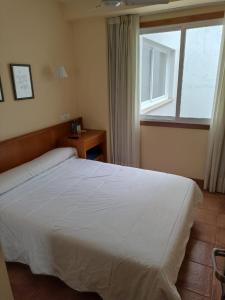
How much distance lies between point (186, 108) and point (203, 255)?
197 centimetres

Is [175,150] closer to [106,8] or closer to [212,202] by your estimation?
[212,202]

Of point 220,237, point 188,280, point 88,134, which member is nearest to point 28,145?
point 88,134

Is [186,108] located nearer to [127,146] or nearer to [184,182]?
[127,146]

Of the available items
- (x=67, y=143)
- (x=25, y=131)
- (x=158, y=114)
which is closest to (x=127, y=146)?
(x=158, y=114)

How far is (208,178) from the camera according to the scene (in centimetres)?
308

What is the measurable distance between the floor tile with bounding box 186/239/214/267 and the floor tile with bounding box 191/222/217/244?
0.21 ft

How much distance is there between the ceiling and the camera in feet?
8.41

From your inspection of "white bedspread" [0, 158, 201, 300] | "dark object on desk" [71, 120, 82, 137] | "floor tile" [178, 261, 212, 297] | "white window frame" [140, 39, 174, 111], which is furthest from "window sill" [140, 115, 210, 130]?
"floor tile" [178, 261, 212, 297]

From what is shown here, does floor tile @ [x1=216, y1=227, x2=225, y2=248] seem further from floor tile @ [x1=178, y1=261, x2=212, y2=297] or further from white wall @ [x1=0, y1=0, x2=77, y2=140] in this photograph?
white wall @ [x1=0, y1=0, x2=77, y2=140]

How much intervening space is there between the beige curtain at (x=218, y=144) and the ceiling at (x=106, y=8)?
0.57m

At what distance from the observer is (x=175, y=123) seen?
125 inches

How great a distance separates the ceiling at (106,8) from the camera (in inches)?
101

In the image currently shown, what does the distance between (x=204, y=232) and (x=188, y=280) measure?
659mm

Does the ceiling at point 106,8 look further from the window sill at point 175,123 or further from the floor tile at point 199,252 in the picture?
the floor tile at point 199,252
